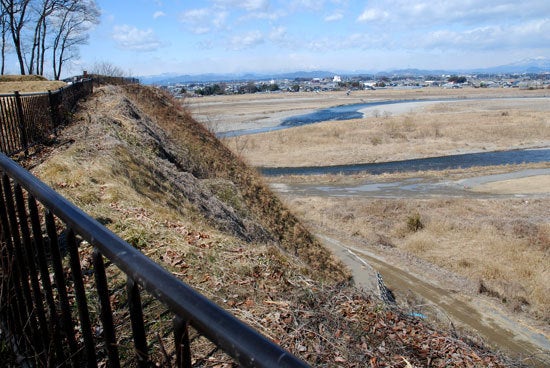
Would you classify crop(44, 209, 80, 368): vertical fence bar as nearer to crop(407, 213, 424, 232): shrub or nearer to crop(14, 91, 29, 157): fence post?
crop(14, 91, 29, 157): fence post

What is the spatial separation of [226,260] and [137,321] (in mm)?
5678

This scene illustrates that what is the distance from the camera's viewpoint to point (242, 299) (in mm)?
6000

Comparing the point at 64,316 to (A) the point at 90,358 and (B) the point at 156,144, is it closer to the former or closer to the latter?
(A) the point at 90,358

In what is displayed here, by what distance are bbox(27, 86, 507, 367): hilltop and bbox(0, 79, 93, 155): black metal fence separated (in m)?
0.52

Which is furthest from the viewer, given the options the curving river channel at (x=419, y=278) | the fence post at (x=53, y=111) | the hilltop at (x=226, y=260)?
the curving river channel at (x=419, y=278)

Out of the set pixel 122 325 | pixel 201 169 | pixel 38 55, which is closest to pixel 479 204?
pixel 201 169

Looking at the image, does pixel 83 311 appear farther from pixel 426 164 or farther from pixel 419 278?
pixel 426 164

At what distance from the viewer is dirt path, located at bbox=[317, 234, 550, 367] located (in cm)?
1431

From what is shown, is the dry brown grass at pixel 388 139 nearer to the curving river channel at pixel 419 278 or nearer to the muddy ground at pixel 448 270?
the curving river channel at pixel 419 278

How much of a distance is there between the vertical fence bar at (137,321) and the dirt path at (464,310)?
13281 mm

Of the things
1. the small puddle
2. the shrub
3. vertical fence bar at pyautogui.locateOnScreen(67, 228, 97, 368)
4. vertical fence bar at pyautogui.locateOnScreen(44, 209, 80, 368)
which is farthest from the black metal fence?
the small puddle

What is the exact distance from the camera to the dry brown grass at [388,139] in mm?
51312

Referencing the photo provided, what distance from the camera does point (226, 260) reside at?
7141 mm

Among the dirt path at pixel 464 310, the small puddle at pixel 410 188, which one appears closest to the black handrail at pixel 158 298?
the dirt path at pixel 464 310
